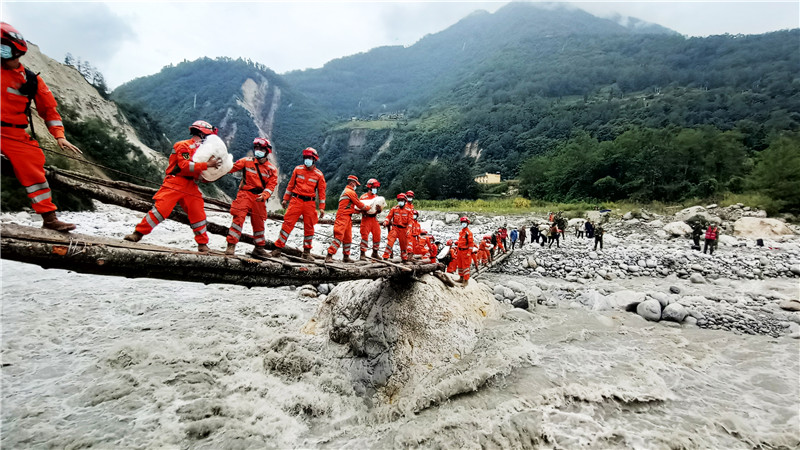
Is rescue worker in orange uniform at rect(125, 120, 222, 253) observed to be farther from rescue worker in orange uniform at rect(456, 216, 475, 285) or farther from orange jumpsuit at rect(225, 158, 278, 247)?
rescue worker in orange uniform at rect(456, 216, 475, 285)

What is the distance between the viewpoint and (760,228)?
1958 cm

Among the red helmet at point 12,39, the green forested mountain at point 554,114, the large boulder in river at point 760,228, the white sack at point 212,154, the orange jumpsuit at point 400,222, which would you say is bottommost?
the large boulder in river at point 760,228

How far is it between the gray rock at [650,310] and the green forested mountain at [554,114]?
2881 cm

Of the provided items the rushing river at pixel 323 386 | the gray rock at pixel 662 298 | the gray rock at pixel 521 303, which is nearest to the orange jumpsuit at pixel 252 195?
the rushing river at pixel 323 386

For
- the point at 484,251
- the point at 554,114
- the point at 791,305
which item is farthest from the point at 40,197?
the point at 554,114

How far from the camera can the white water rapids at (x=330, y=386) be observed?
15.0ft

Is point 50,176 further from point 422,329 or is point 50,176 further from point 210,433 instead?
point 422,329

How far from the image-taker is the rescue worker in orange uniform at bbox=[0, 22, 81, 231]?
2711 millimetres


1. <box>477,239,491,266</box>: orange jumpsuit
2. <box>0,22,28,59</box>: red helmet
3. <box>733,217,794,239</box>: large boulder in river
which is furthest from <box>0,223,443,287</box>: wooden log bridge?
<box>733,217,794,239</box>: large boulder in river

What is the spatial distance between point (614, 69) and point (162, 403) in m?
122

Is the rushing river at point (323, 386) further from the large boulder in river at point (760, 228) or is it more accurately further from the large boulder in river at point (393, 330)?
the large boulder in river at point (760, 228)

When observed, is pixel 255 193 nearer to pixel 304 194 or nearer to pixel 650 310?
pixel 304 194

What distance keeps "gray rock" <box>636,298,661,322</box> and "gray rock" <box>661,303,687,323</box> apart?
15 centimetres

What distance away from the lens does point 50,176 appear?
3.39 m
